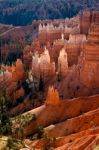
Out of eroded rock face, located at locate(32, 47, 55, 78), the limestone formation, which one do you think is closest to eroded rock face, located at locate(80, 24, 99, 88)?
the limestone formation

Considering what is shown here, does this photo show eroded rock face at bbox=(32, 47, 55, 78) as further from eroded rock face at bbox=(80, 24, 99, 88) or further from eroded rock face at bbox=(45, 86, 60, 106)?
eroded rock face at bbox=(45, 86, 60, 106)

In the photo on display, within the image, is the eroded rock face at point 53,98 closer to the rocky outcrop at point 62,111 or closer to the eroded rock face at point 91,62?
the rocky outcrop at point 62,111

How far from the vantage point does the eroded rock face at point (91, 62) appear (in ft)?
177

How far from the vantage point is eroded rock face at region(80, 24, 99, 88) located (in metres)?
53.8

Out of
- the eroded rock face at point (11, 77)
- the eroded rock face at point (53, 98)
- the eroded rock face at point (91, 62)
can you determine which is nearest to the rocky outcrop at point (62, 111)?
the eroded rock face at point (53, 98)

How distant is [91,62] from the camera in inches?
2131

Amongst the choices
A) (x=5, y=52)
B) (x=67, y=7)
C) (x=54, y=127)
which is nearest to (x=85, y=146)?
(x=54, y=127)

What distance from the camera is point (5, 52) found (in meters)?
87.2

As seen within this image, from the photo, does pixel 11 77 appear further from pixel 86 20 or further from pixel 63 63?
pixel 86 20

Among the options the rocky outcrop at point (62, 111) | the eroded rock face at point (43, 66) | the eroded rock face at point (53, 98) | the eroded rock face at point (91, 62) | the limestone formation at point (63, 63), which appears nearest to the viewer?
the rocky outcrop at point (62, 111)

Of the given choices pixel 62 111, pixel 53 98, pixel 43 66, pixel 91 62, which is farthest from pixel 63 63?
pixel 62 111

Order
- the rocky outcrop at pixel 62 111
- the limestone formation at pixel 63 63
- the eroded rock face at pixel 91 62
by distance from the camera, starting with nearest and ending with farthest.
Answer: the rocky outcrop at pixel 62 111 < the eroded rock face at pixel 91 62 < the limestone formation at pixel 63 63

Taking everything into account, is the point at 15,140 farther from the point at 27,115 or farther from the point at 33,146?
the point at 27,115

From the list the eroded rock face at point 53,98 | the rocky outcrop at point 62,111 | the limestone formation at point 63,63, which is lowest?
the rocky outcrop at point 62,111
